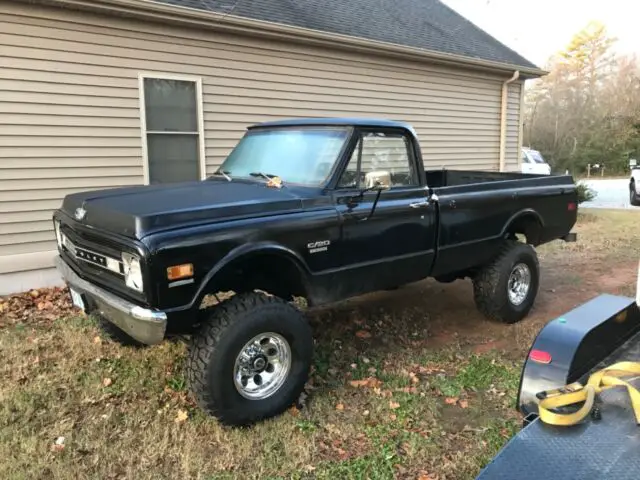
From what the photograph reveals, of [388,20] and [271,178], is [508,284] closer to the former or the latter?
[271,178]

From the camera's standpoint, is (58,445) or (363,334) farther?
(363,334)

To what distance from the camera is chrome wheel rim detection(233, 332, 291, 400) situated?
3.36 metres

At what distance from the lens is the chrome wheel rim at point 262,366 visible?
3.36 metres

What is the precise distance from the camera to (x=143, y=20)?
6.98 metres

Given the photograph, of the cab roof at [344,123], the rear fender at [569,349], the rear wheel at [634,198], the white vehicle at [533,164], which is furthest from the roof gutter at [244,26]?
the rear wheel at [634,198]

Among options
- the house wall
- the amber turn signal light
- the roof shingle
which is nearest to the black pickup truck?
the amber turn signal light

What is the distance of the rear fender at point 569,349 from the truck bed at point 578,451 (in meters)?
0.35

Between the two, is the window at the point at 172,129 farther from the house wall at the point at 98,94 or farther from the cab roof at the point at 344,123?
the cab roof at the point at 344,123

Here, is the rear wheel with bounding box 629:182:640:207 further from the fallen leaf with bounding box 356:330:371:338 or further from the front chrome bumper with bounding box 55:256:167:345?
the front chrome bumper with bounding box 55:256:167:345

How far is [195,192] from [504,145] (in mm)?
10715

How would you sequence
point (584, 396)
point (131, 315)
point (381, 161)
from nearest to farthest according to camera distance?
1. point (584, 396)
2. point (131, 315)
3. point (381, 161)

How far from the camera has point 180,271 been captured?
3.04 m

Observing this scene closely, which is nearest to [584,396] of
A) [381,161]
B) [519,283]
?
[381,161]

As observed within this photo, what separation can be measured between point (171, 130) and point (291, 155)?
151 inches
